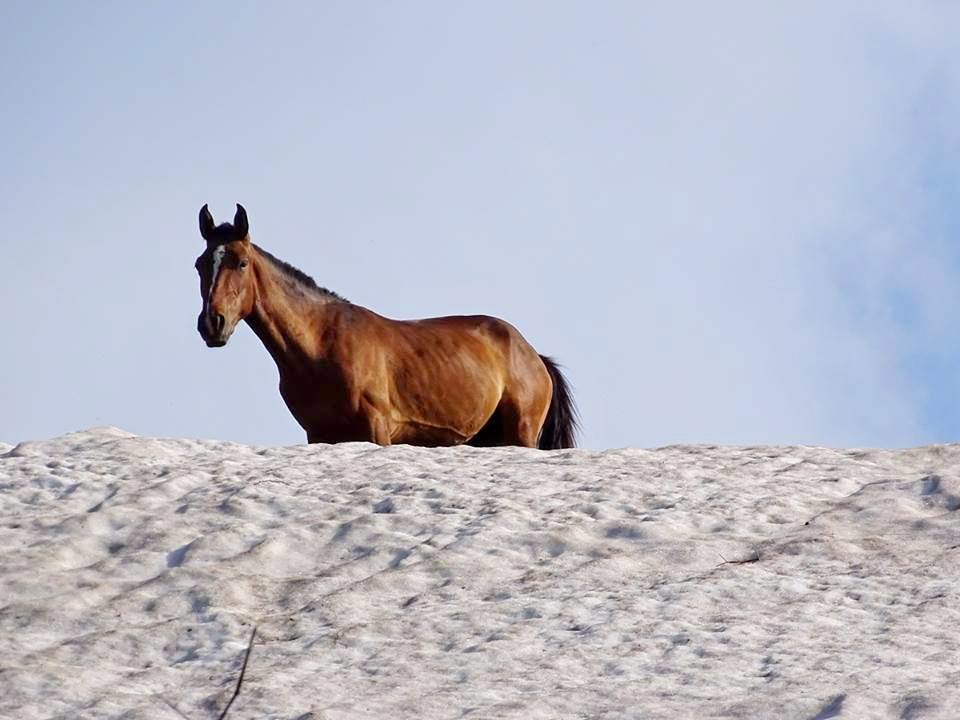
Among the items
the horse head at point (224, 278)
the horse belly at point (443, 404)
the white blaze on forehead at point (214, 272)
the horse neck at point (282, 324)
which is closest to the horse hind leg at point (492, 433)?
the horse belly at point (443, 404)

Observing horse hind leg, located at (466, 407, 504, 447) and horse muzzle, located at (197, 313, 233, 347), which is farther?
horse hind leg, located at (466, 407, 504, 447)

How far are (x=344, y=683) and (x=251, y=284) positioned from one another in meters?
7.12

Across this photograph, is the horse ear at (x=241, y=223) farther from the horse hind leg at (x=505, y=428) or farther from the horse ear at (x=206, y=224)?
the horse hind leg at (x=505, y=428)

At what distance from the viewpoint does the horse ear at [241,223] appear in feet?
42.2

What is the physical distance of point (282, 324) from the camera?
13.0m

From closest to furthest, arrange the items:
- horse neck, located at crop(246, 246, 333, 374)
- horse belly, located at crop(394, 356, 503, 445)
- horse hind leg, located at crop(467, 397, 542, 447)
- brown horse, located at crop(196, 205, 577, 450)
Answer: brown horse, located at crop(196, 205, 577, 450), horse neck, located at crop(246, 246, 333, 374), horse belly, located at crop(394, 356, 503, 445), horse hind leg, located at crop(467, 397, 542, 447)

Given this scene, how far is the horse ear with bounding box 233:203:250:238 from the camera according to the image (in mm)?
12875

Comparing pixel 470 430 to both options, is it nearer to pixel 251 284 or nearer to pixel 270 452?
pixel 251 284

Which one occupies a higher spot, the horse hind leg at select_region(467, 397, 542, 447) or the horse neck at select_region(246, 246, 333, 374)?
the horse neck at select_region(246, 246, 333, 374)

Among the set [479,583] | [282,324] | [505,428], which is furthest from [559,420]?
[479,583]

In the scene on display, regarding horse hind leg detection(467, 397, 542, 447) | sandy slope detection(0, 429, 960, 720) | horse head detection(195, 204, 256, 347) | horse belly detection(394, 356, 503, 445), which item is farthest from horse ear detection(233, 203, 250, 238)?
sandy slope detection(0, 429, 960, 720)

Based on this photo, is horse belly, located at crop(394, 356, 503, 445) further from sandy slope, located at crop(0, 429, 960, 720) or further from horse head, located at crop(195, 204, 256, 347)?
sandy slope, located at crop(0, 429, 960, 720)

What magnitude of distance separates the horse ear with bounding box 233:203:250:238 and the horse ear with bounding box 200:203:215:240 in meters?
0.22

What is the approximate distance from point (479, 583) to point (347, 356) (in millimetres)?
6118
